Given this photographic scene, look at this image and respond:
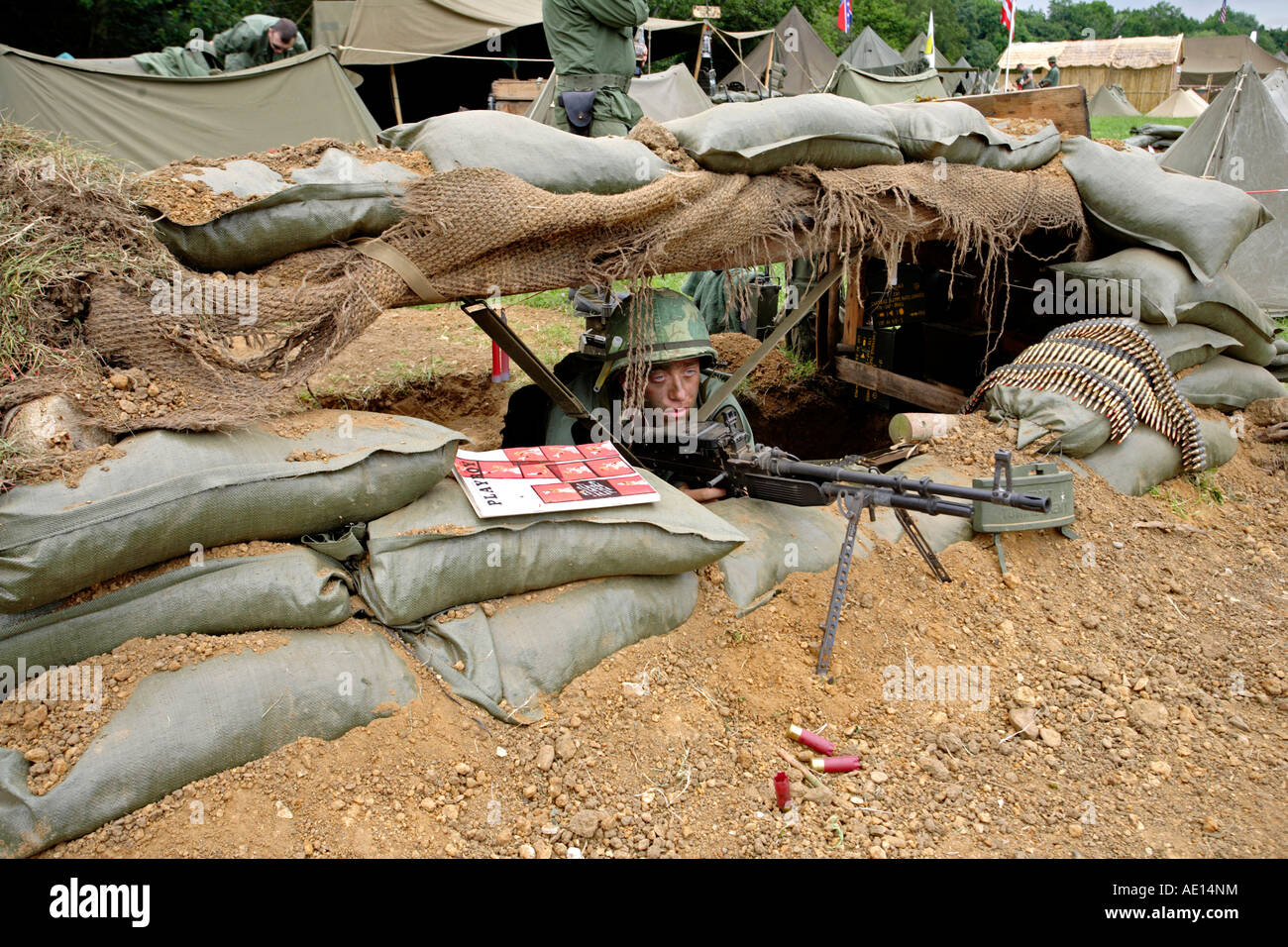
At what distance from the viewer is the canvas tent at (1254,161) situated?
9.18m

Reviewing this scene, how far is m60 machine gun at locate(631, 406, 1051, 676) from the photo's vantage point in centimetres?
324

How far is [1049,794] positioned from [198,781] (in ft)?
8.68

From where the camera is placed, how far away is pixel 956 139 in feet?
14.5

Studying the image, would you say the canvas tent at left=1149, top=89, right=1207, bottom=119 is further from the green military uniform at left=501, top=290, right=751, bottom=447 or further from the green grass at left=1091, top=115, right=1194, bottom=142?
the green military uniform at left=501, top=290, right=751, bottom=447

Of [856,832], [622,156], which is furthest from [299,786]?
[622,156]

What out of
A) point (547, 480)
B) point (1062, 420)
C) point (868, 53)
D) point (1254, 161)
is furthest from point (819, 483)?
point (868, 53)

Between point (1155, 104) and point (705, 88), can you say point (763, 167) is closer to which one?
point (705, 88)

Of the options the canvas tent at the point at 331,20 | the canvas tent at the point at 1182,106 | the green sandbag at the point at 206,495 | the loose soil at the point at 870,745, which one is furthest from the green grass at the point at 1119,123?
the green sandbag at the point at 206,495

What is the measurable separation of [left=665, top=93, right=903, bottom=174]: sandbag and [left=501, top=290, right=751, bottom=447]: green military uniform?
0.69 metres

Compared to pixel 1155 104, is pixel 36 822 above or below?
below

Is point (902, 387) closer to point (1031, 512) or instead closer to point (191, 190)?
point (1031, 512)

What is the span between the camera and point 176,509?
245 cm

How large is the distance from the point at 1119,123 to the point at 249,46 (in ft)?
74.5

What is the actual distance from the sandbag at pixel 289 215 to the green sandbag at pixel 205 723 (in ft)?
4.27
